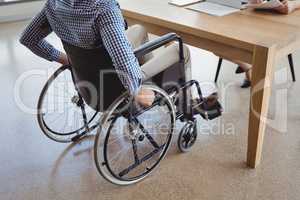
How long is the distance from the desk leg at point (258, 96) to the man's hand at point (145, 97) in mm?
468

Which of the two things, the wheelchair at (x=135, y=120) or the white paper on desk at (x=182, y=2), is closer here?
the wheelchair at (x=135, y=120)

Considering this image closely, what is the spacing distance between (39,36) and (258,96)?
107cm

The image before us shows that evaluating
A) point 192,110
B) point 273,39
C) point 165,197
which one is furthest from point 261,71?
point 165,197

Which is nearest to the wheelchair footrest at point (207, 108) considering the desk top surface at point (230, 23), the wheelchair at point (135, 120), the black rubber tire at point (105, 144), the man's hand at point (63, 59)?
the wheelchair at point (135, 120)

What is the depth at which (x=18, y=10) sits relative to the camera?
4.04 metres

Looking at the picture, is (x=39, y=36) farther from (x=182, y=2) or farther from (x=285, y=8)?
(x=285, y=8)

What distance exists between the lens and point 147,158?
1.85m

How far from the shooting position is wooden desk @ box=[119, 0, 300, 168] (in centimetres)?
159

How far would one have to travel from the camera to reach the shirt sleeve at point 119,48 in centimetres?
140

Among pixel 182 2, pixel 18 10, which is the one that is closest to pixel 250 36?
pixel 182 2

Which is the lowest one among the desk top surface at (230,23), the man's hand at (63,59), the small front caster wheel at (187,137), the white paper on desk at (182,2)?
the small front caster wheel at (187,137)

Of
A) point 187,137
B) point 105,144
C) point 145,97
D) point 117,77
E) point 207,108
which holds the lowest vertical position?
point 187,137

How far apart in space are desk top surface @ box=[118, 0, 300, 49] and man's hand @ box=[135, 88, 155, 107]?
1.32 ft

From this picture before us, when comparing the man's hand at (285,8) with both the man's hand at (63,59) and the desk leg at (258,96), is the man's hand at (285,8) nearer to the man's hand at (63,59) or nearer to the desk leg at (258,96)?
the desk leg at (258,96)
